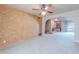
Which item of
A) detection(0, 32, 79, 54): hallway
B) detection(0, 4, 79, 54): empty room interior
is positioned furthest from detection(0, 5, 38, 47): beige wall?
detection(0, 32, 79, 54): hallway

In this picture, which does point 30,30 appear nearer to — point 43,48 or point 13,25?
point 13,25

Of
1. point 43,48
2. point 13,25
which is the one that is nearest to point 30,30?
point 13,25

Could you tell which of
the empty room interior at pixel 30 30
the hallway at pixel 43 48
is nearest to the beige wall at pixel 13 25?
the empty room interior at pixel 30 30

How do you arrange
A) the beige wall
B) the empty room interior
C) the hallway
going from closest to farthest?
the hallway → the empty room interior → the beige wall

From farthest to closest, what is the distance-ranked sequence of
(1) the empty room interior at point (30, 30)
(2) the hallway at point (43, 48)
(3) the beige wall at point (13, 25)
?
(3) the beige wall at point (13, 25)
(1) the empty room interior at point (30, 30)
(2) the hallway at point (43, 48)

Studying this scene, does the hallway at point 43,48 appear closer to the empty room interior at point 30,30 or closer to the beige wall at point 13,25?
the empty room interior at point 30,30

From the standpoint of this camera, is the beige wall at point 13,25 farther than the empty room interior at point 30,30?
Yes

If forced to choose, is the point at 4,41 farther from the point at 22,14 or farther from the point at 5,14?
the point at 22,14

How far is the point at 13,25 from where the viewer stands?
229 inches

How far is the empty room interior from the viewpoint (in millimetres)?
4152

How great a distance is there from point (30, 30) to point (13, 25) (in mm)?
2428

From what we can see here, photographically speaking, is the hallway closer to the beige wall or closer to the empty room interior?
the empty room interior

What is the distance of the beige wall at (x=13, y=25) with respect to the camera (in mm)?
4998
